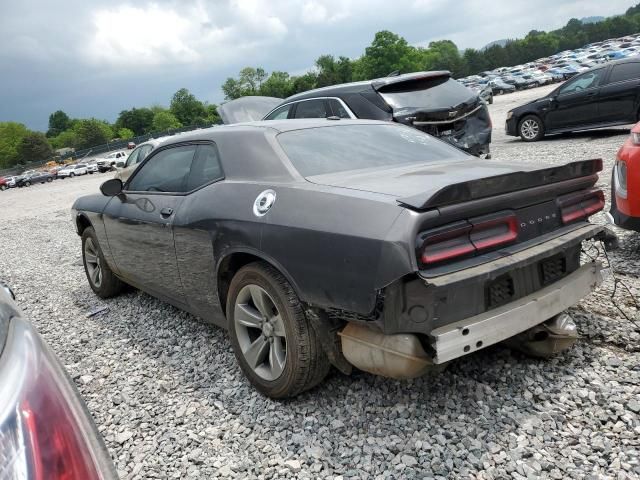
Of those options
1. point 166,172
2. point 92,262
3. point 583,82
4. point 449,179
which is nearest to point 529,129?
point 583,82

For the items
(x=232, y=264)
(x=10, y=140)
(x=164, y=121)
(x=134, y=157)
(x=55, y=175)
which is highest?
(x=10, y=140)

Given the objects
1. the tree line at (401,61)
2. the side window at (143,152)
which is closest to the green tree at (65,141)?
Result: the tree line at (401,61)

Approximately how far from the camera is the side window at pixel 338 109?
7270mm

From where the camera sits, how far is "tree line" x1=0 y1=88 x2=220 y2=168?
10369 centimetres

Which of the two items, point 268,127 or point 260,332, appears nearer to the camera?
point 260,332

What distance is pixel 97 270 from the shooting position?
5461 millimetres

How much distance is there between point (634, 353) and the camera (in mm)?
2971

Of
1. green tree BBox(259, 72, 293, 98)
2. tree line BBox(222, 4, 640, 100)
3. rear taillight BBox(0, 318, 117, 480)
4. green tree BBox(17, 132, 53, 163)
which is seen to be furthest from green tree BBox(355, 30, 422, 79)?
rear taillight BBox(0, 318, 117, 480)

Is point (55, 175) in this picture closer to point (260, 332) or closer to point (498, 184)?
point (260, 332)

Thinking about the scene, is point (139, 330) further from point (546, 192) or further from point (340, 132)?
point (546, 192)

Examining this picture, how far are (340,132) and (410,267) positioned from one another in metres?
1.71

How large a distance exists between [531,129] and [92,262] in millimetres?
10999

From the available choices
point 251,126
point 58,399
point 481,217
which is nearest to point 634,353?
point 481,217

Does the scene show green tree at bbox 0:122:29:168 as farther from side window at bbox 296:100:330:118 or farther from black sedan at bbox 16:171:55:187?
side window at bbox 296:100:330:118
